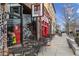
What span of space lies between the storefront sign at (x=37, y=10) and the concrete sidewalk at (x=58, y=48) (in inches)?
17.8

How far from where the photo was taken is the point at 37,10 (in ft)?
12.8

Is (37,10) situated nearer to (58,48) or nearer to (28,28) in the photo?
(28,28)

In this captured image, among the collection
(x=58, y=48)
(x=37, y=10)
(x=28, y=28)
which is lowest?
(x=58, y=48)

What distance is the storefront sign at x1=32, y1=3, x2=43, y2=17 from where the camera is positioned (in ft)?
12.8

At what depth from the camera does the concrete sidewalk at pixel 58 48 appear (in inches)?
153

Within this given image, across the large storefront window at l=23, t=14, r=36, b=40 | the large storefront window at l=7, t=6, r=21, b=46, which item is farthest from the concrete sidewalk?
the large storefront window at l=7, t=6, r=21, b=46

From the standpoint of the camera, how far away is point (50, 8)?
12.8ft

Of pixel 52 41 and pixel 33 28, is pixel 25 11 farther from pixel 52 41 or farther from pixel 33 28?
pixel 52 41

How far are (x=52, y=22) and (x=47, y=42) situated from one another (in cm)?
32

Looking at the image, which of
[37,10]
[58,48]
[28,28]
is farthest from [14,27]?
[58,48]

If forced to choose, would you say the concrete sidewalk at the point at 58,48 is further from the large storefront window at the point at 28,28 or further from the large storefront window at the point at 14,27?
the large storefront window at the point at 14,27

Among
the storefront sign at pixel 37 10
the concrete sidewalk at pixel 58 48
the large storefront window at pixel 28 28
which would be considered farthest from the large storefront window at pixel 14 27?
the concrete sidewalk at pixel 58 48

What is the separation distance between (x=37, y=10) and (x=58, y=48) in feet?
2.17

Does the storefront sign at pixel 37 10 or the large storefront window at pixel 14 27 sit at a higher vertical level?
the storefront sign at pixel 37 10
